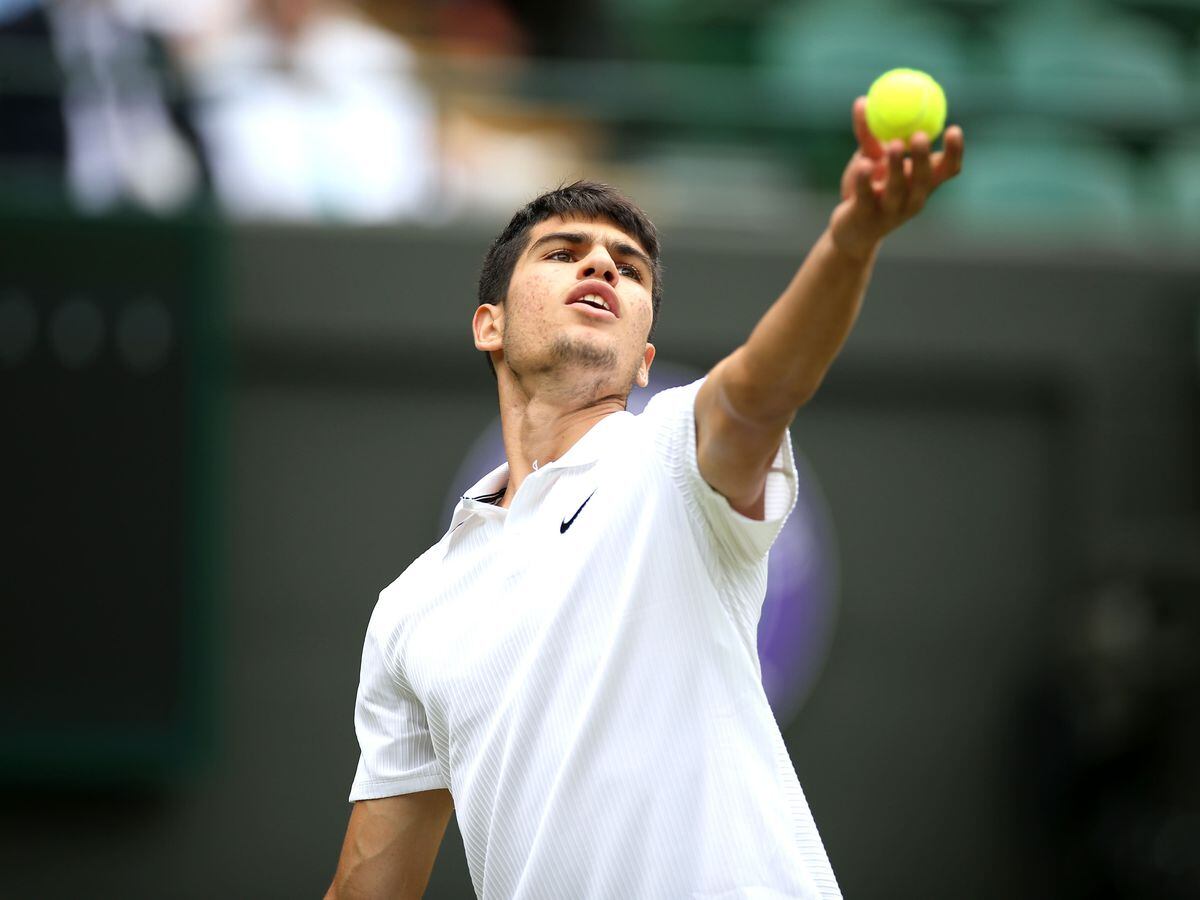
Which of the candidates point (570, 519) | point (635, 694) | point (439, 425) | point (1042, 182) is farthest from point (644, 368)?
point (1042, 182)

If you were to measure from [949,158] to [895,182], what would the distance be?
7cm

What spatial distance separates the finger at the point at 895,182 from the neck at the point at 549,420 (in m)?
0.76

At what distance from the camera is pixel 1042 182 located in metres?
8.52

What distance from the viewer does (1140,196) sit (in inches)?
343

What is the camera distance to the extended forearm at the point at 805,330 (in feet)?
6.75

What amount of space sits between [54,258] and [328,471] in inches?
58.7

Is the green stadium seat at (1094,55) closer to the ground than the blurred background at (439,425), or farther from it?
farther from it

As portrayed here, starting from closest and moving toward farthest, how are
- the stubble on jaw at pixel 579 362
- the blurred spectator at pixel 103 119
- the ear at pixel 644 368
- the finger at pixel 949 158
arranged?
the finger at pixel 949 158 → the stubble on jaw at pixel 579 362 → the ear at pixel 644 368 → the blurred spectator at pixel 103 119

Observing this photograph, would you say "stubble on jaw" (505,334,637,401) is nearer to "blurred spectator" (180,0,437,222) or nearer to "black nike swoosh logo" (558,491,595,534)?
"black nike swoosh logo" (558,491,595,534)

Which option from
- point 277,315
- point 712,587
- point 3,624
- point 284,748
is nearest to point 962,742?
point 284,748

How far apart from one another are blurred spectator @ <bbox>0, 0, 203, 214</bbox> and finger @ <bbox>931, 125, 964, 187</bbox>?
5.60 metres

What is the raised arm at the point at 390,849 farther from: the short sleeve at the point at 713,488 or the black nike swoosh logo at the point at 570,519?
the short sleeve at the point at 713,488

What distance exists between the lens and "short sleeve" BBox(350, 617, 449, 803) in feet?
9.15

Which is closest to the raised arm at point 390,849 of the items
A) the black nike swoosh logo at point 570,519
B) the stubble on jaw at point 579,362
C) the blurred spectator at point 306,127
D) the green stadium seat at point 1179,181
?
the black nike swoosh logo at point 570,519
